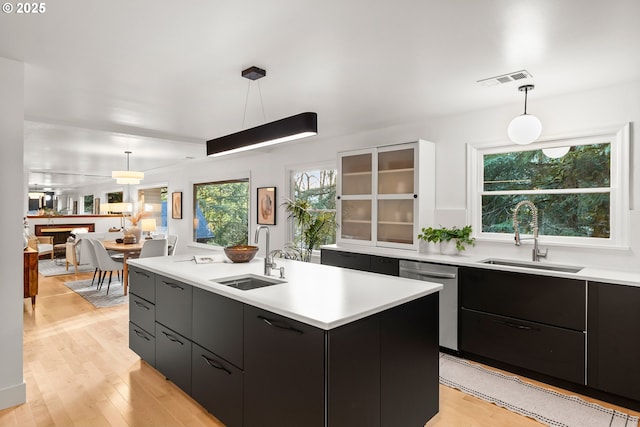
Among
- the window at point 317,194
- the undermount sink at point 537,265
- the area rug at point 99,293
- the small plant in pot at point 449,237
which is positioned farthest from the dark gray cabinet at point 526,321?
the area rug at point 99,293

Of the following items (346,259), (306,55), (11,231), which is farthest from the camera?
(346,259)

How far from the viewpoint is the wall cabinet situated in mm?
3752

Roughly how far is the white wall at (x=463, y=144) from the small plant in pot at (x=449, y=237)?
0.18 meters

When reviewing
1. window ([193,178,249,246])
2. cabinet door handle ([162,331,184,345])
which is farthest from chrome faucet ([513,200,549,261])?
window ([193,178,249,246])

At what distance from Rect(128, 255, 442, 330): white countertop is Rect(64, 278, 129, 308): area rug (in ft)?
8.62

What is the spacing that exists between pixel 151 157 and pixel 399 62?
5.54 meters

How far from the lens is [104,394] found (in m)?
2.61

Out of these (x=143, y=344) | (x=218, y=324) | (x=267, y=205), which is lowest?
(x=143, y=344)

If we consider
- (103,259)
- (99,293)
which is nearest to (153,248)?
(103,259)

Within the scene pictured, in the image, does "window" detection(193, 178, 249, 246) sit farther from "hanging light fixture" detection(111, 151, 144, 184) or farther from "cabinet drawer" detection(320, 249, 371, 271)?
"cabinet drawer" detection(320, 249, 371, 271)

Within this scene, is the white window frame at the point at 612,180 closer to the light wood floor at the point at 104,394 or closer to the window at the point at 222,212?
the light wood floor at the point at 104,394

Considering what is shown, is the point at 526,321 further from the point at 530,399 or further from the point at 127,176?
the point at 127,176

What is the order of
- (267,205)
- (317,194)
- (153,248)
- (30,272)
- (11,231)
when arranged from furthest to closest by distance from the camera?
1. (267,205)
2. (153,248)
3. (317,194)
4. (30,272)
5. (11,231)

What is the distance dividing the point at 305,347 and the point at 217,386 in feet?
2.82
